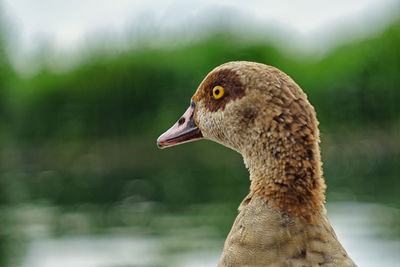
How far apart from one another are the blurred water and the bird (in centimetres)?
941

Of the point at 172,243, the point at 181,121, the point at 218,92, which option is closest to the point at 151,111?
the point at 172,243

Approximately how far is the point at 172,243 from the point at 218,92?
11560 millimetres

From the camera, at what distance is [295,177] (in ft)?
9.52

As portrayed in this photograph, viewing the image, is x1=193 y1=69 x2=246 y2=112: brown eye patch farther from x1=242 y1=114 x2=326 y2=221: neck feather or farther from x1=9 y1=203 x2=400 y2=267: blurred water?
x1=9 y1=203 x2=400 y2=267: blurred water

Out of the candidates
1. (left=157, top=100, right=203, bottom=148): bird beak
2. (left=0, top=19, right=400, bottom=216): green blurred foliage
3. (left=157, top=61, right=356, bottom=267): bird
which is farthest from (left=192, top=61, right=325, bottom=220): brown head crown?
(left=0, top=19, right=400, bottom=216): green blurred foliage

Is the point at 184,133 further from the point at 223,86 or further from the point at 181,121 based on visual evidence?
the point at 223,86

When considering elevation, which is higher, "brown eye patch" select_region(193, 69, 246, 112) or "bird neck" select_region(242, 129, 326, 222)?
"brown eye patch" select_region(193, 69, 246, 112)

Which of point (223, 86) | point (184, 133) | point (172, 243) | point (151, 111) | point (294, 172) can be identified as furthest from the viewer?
point (151, 111)

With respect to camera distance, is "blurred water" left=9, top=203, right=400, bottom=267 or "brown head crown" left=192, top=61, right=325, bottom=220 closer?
"brown head crown" left=192, top=61, right=325, bottom=220

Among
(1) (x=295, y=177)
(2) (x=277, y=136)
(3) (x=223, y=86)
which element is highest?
(3) (x=223, y=86)

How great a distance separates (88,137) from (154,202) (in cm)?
1378

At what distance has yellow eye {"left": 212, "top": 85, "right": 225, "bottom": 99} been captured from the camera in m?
3.32

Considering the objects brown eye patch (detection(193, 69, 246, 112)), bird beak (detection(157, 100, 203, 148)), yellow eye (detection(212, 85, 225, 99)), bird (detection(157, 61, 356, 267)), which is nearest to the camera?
bird (detection(157, 61, 356, 267))

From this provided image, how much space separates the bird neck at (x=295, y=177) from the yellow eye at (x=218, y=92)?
472mm
